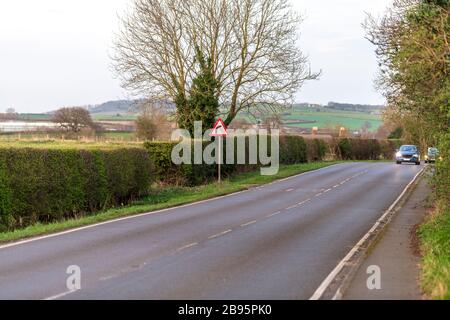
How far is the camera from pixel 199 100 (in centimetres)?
3866

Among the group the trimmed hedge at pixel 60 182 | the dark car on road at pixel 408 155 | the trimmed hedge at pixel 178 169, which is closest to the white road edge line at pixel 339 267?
the trimmed hedge at pixel 60 182

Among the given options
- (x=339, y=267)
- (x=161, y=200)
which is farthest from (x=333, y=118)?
(x=339, y=267)

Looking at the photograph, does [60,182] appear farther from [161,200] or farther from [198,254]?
[198,254]

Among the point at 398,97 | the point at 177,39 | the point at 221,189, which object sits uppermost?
the point at 177,39

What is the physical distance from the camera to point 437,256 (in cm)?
1166

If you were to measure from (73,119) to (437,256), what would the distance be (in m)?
56.3

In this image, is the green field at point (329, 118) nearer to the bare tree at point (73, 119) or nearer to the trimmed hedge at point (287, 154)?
the trimmed hedge at point (287, 154)

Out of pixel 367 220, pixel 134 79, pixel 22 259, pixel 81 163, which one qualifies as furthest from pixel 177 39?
pixel 22 259

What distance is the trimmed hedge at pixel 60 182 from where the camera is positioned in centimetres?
1821

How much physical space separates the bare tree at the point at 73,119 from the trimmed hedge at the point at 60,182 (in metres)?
37.4

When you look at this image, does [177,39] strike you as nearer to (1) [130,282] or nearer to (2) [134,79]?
(2) [134,79]

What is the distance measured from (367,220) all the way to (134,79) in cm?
2374

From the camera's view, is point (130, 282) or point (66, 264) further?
point (66, 264)
